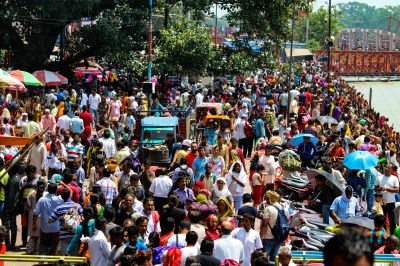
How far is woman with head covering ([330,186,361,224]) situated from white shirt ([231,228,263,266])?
322cm

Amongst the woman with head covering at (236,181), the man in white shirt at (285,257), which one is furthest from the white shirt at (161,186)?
the man in white shirt at (285,257)

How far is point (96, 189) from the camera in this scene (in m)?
13.0

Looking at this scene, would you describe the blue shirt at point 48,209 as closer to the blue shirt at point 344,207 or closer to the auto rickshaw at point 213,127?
the blue shirt at point 344,207

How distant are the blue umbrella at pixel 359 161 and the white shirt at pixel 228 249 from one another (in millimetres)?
7217

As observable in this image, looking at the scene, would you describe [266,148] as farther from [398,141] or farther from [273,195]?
[398,141]

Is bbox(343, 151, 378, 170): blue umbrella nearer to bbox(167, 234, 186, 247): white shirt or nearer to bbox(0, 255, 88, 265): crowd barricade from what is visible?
bbox(167, 234, 186, 247): white shirt

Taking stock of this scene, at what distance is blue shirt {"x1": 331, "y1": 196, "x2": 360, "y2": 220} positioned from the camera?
14.1m

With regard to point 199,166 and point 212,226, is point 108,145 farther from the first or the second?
point 212,226

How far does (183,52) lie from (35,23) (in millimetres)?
5876

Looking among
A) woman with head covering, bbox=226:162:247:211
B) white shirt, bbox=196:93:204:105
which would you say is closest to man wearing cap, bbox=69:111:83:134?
woman with head covering, bbox=226:162:247:211

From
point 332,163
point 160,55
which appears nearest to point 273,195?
point 332,163

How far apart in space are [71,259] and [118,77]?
31.2 meters

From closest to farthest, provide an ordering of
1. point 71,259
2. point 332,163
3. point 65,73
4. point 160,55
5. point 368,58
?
point 71,259 < point 332,163 < point 160,55 < point 65,73 < point 368,58

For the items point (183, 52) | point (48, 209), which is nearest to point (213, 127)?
point (48, 209)
